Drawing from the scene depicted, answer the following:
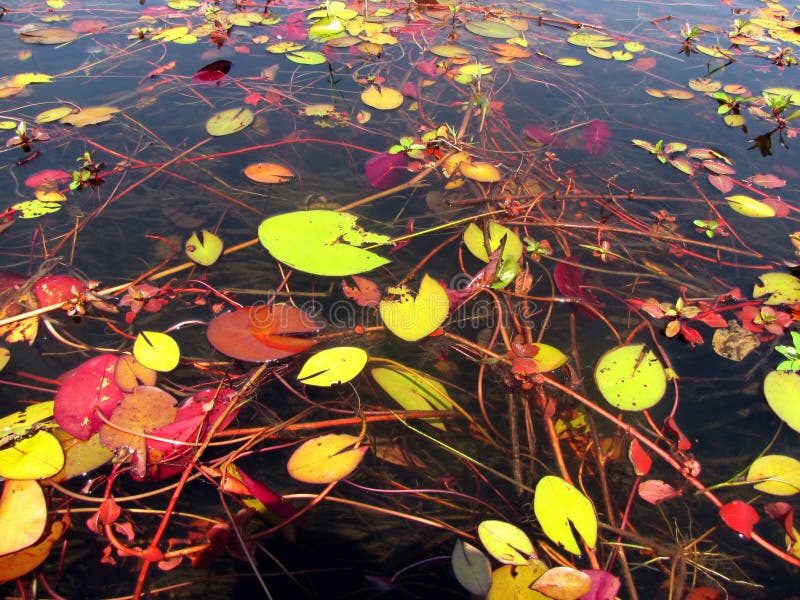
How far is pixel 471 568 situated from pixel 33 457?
1.27 metres

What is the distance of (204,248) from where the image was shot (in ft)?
5.80

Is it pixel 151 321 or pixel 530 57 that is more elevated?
pixel 530 57

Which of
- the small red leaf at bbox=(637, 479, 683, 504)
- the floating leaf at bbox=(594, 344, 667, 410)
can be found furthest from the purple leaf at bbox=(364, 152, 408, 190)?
the small red leaf at bbox=(637, 479, 683, 504)

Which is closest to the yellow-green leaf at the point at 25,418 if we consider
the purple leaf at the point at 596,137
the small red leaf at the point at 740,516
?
the small red leaf at the point at 740,516

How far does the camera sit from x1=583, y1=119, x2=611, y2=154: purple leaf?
2504 mm

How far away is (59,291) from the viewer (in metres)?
1.60

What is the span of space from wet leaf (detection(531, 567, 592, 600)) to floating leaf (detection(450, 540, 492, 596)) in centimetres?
12

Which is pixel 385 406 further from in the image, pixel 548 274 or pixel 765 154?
pixel 765 154

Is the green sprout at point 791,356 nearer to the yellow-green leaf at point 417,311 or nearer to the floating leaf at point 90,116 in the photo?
the yellow-green leaf at point 417,311

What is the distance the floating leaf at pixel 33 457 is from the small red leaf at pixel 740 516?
195 centimetres

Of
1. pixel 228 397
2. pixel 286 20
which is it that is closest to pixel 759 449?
pixel 228 397

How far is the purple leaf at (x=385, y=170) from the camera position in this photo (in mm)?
2162

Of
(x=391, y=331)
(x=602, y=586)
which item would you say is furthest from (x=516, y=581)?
(x=391, y=331)

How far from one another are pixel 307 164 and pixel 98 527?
1.85 m
